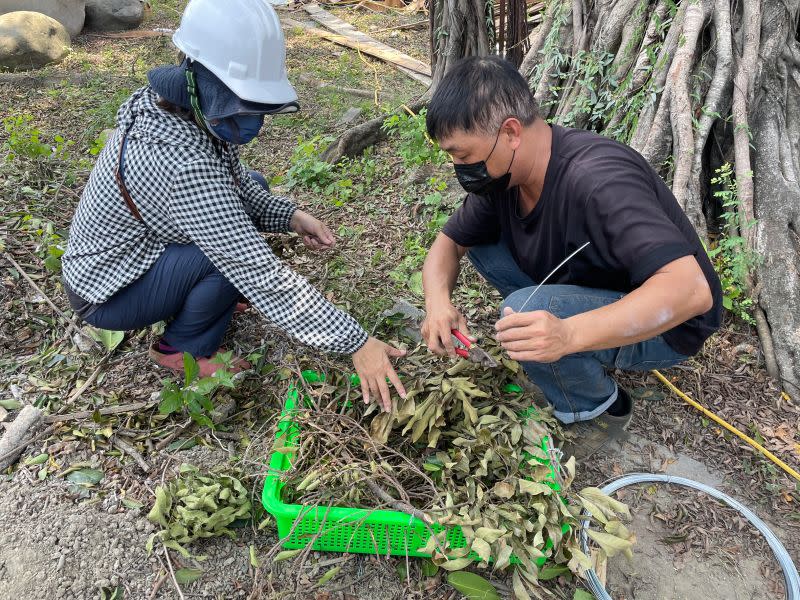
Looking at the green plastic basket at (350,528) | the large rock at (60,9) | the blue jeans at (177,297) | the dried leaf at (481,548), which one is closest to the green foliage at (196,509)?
the green plastic basket at (350,528)

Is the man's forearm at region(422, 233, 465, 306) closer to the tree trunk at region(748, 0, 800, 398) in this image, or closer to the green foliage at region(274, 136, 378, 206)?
the tree trunk at region(748, 0, 800, 398)

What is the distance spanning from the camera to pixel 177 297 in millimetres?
2232

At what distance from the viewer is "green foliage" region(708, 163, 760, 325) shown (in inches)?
101

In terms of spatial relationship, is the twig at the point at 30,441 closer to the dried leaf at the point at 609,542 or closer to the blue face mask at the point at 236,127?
the blue face mask at the point at 236,127

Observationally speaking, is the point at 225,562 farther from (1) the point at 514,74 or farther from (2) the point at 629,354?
(1) the point at 514,74

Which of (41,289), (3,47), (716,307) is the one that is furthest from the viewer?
(3,47)

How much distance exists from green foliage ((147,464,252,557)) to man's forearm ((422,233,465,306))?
0.94 metres

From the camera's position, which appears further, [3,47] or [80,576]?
[3,47]

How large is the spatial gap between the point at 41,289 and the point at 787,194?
11.8 feet

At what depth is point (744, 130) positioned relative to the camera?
2.69m

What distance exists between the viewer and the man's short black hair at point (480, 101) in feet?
5.44

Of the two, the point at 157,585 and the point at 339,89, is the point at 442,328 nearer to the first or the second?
the point at 157,585

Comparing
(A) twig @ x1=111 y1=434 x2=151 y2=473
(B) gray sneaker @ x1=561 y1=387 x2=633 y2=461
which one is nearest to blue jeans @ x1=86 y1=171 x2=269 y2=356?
(A) twig @ x1=111 y1=434 x2=151 y2=473

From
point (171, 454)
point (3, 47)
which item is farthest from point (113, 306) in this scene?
point (3, 47)
